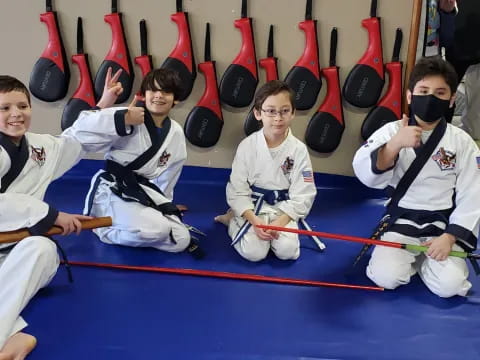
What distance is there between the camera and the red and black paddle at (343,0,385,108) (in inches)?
128

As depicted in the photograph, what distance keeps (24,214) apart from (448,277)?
6.24 feet

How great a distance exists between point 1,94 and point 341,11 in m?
2.14

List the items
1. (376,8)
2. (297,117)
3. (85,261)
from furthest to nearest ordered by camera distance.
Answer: (297,117)
(376,8)
(85,261)

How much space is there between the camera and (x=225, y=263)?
8.61ft

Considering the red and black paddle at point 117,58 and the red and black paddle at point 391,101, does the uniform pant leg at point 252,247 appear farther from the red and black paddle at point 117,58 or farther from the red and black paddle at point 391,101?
the red and black paddle at point 117,58

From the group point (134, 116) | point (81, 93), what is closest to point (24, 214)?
point (134, 116)

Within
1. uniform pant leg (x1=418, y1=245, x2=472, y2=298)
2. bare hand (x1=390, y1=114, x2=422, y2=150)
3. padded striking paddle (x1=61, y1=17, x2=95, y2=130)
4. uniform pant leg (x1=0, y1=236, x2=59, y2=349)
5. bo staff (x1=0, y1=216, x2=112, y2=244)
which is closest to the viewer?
uniform pant leg (x1=0, y1=236, x2=59, y2=349)

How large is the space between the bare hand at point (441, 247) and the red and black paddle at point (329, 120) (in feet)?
4.14

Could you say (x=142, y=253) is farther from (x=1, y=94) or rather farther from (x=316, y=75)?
(x=316, y=75)

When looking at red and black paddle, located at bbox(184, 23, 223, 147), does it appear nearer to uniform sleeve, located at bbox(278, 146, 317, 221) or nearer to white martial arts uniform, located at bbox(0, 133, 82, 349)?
uniform sleeve, located at bbox(278, 146, 317, 221)

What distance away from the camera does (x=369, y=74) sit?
330cm

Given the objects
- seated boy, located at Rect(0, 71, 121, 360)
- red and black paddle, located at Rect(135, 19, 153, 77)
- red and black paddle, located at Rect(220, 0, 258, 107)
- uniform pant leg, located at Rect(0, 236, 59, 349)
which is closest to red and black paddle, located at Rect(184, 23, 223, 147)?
red and black paddle, located at Rect(220, 0, 258, 107)

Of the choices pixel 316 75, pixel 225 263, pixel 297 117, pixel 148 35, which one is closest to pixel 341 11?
pixel 316 75

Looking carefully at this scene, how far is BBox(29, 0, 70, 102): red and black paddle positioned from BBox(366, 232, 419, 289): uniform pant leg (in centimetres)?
233
